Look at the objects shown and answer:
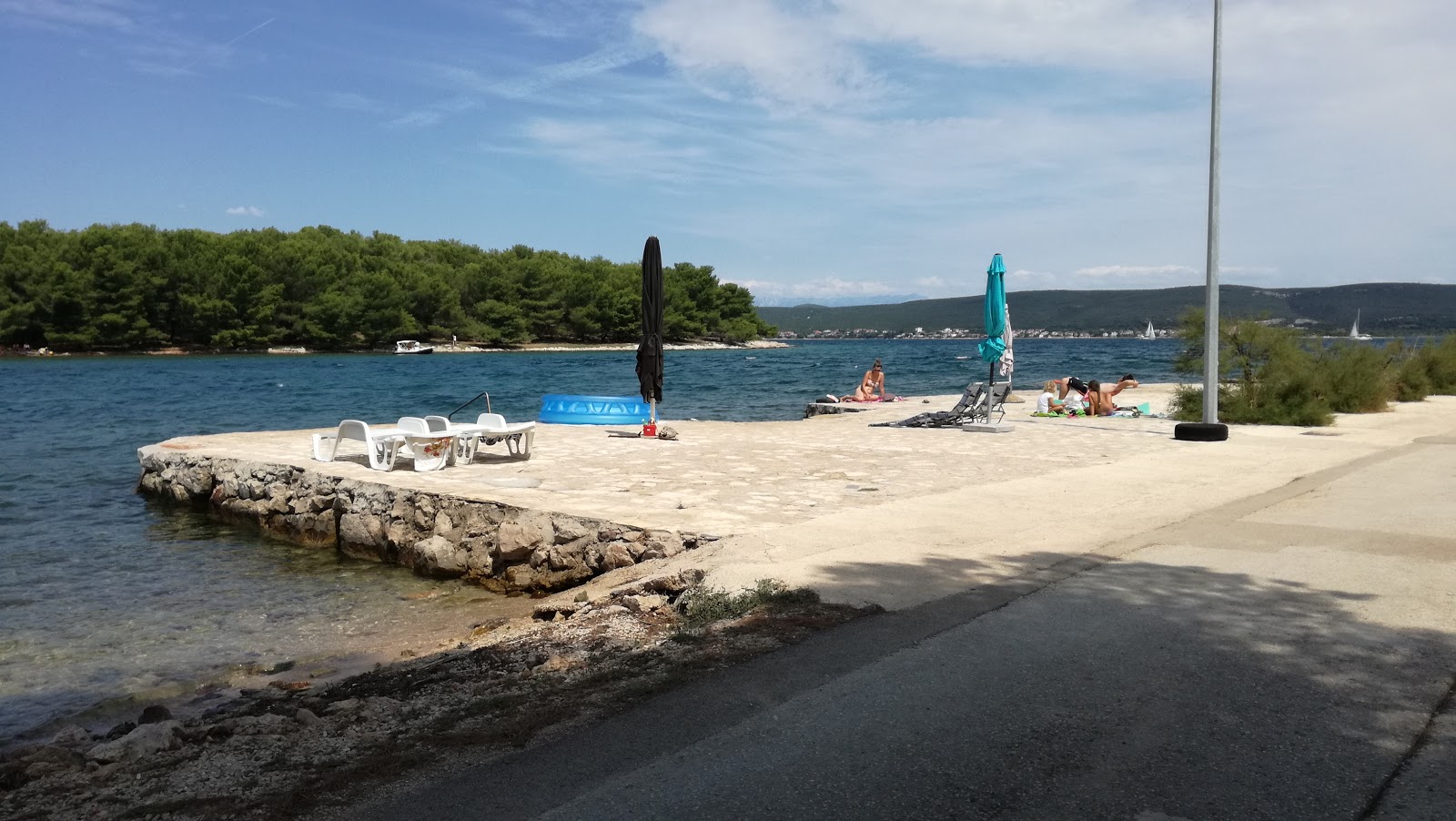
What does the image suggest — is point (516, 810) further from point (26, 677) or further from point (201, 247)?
point (201, 247)

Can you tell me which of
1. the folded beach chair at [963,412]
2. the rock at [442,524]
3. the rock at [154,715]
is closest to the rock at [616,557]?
the rock at [442,524]

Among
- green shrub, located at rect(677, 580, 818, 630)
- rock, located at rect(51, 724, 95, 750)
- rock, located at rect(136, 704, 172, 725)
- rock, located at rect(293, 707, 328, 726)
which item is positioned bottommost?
rock, located at rect(51, 724, 95, 750)

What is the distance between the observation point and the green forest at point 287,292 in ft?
250

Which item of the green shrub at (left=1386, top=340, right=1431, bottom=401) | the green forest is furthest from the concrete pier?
the green forest

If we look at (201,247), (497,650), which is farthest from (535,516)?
(201,247)

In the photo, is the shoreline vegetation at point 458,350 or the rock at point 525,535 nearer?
the rock at point 525,535

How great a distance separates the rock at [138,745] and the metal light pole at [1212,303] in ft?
41.7

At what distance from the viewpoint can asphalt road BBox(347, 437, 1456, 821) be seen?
2957 millimetres

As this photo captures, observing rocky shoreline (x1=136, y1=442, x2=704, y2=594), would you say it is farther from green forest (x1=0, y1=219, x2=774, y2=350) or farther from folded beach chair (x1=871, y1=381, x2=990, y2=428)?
green forest (x1=0, y1=219, x2=774, y2=350)

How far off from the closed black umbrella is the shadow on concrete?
9.45m

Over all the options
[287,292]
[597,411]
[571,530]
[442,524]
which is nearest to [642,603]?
[571,530]

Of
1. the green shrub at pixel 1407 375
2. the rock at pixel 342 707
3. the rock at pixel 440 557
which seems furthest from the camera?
the green shrub at pixel 1407 375

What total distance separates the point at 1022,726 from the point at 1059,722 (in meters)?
0.14

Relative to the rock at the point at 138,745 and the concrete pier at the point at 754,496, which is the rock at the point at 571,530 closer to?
the concrete pier at the point at 754,496
